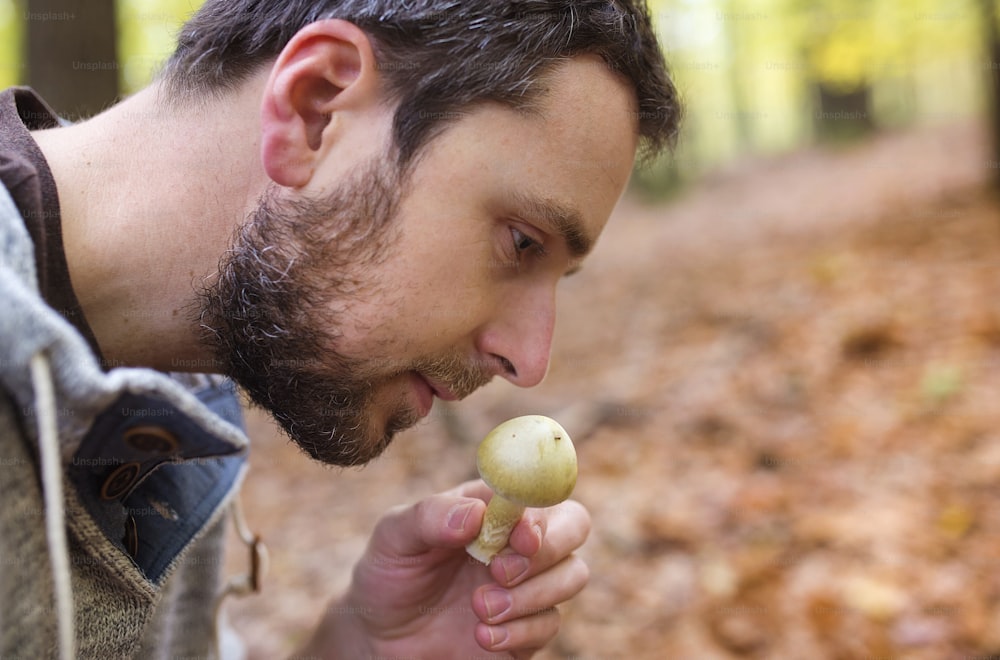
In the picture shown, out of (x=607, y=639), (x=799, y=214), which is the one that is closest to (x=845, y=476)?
(x=607, y=639)

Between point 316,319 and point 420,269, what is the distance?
0.87 ft

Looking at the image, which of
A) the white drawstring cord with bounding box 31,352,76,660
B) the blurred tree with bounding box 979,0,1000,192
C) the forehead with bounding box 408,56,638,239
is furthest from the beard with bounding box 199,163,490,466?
the blurred tree with bounding box 979,0,1000,192

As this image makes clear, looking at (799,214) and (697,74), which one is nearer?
(799,214)

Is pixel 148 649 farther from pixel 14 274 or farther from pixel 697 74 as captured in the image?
pixel 697 74

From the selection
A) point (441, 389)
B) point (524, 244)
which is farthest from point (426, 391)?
point (524, 244)

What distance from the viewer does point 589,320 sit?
747 cm

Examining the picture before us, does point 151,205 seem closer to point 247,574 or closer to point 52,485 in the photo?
point 52,485

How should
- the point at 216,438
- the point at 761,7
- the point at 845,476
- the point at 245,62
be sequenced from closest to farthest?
the point at 216,438 → the point at 245,62 → the point at 845,476 → the point at 761,7

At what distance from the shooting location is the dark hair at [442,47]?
4.86 feet

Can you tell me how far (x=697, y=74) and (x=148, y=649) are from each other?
82.9ft

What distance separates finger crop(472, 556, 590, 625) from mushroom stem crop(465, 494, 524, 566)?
8 cm

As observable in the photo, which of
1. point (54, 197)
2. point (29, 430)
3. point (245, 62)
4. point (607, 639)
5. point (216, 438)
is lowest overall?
point (607, 639)

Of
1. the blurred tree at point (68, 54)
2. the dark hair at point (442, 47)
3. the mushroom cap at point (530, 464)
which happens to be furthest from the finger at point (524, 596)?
the blurred tree at point (68, 54)

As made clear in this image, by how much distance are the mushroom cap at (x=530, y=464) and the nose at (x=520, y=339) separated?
12cm
